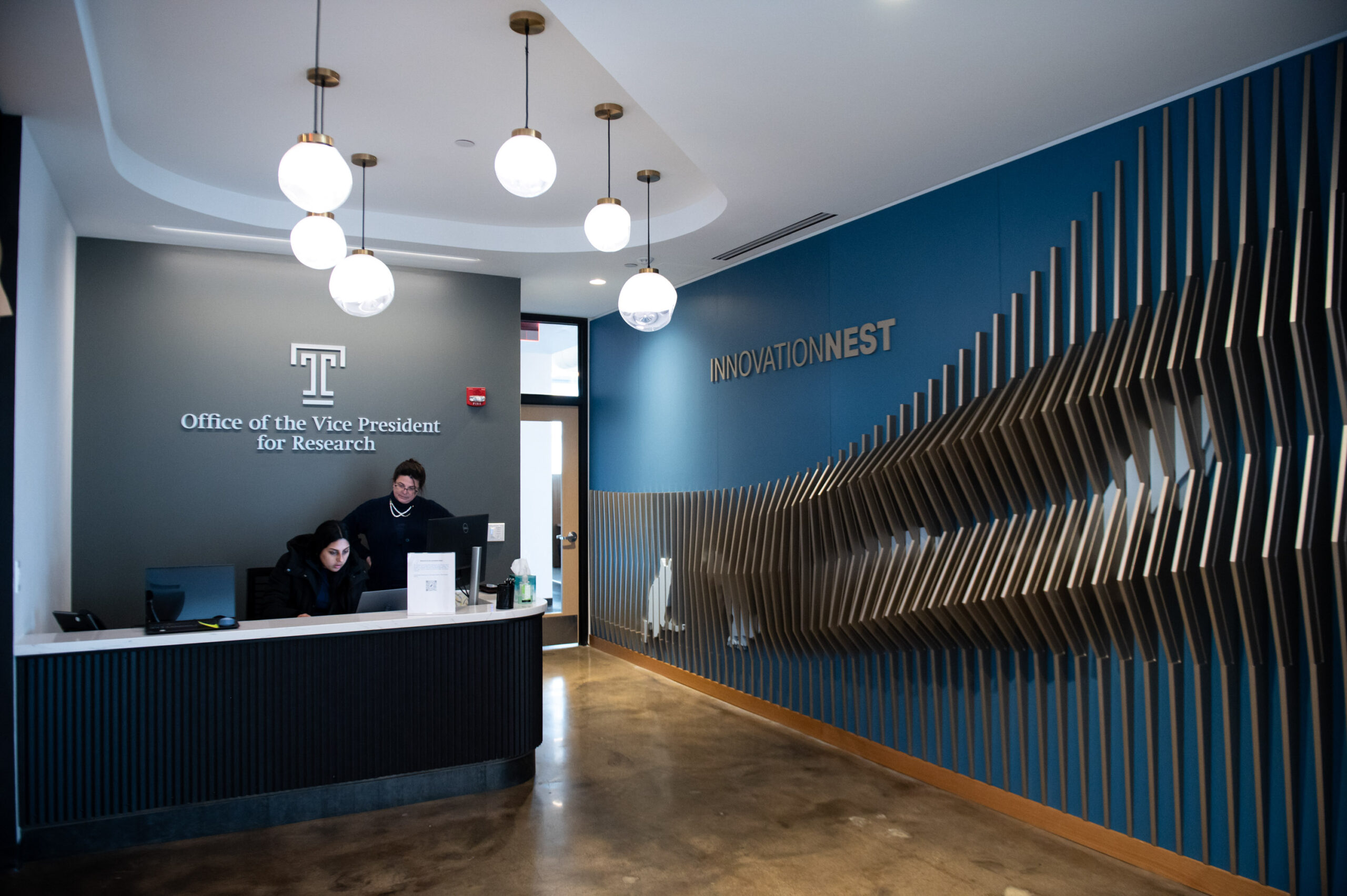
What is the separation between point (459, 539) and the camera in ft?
15.9

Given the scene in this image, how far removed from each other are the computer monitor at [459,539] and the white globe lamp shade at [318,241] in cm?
144

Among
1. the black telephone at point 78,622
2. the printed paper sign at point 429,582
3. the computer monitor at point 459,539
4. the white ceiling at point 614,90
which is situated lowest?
the black telephone at point 78,622

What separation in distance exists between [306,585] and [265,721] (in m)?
1.26

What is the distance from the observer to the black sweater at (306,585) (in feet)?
17.2

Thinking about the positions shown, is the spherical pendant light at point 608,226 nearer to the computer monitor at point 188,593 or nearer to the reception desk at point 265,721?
the reception desk at point 265,721

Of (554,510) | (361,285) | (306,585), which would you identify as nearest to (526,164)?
(361,285)

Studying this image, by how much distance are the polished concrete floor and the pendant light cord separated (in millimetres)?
3243

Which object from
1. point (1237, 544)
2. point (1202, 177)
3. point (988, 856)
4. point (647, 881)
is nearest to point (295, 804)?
point (647, 881)

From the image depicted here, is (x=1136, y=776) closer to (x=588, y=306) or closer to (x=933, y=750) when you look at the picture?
(x=933, y=750)

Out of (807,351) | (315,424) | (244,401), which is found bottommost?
(315,424)

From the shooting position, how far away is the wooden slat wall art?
10.5ft

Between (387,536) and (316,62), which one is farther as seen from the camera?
(387,536)

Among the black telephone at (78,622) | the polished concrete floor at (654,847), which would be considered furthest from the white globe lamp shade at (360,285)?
the polished concrete floor at (654,847)

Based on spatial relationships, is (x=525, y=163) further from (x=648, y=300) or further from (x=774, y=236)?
(x=774, y=236)
